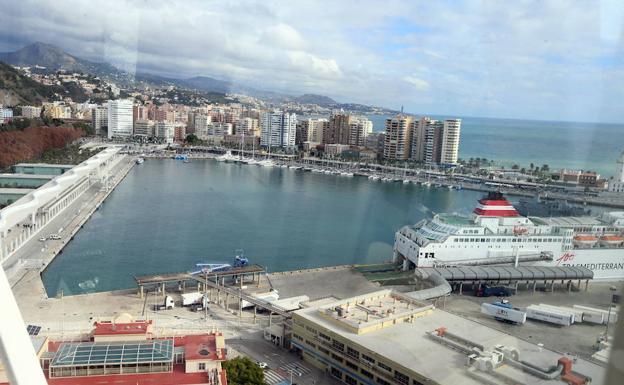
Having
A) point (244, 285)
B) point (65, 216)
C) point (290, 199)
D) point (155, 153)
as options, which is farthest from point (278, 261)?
point (155, 153)

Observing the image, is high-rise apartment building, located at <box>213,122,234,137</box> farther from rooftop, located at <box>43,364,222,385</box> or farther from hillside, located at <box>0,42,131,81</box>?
rooftop, located at <box>43,364,222,385</box>

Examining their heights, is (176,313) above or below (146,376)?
below

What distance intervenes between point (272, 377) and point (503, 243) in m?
3.69

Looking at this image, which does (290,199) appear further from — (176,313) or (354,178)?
(176,313)

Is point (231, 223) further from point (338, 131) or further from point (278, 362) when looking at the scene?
point (338, 131)

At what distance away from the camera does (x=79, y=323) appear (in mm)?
4121

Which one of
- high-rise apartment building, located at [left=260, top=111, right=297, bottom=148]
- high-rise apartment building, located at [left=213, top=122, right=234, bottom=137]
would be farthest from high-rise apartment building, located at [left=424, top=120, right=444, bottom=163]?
high-rise apartment building, located at [left=213, top=122, right=234, bottom=137]

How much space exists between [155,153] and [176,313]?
13.4m

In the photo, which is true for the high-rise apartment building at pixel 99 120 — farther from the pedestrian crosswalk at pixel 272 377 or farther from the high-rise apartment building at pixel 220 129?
the pedestrian crosswalk at pixel 272 377

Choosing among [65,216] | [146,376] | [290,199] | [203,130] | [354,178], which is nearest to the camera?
[146,376]

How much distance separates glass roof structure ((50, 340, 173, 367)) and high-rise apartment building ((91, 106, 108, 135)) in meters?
15.8

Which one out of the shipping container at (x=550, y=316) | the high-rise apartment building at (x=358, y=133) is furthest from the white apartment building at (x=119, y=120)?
the shipping container at (x=550, y=316)

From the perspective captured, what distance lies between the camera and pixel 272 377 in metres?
3.47

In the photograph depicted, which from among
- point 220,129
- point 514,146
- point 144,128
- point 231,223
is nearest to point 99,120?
point 144,128
